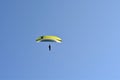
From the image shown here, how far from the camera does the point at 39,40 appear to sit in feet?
651

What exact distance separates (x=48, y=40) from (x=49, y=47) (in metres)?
2.18

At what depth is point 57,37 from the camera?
199500mm

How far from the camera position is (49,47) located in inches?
7746

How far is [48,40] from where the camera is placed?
198 metres

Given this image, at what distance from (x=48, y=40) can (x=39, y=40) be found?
6.70ft

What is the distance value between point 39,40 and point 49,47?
3210 millimetres

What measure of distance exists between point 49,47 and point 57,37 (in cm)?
398

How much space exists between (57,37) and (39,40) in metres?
4.28
